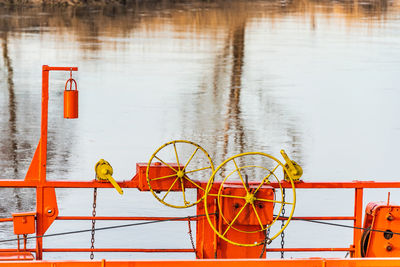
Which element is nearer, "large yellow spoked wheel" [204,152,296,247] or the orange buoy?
"large yellow spoked wheel" [204,152,296,247]

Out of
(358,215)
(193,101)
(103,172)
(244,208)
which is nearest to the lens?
(244,208)

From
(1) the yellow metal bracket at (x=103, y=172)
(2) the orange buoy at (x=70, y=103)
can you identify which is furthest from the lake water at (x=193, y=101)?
(2) the orange buoy at (x=70, y=103)

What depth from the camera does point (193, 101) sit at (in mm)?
23750

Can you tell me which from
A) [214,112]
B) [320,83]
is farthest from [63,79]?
[320,83]

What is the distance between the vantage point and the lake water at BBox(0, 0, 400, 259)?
13.8m

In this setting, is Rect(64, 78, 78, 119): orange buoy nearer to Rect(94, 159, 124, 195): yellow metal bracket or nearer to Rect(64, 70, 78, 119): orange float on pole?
Rect(64, 70, 78, 119): orange float on pole

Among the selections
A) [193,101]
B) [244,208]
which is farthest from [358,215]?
[193,101]

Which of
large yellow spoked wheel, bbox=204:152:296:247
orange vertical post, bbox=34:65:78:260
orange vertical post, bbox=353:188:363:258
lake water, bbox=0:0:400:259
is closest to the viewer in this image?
large yellow spoked wheel, bbox=204:152:296:247

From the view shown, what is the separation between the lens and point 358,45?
3675cm

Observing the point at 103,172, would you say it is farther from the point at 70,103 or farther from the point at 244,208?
the point at 244,208

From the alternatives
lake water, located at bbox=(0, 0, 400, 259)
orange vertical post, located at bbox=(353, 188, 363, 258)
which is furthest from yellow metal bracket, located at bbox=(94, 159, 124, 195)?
lake water, located at bbox=(0, 0, 400, 259)

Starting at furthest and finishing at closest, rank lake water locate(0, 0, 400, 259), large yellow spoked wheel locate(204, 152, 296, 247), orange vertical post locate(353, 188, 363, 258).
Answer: lake water locate(0, 0, 400, 259), orange vertical post locate(353, 188, 363, 258), large yellow spoked wheel locate(204, 152, 296, 247)

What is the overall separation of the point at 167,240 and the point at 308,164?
6.01 meters

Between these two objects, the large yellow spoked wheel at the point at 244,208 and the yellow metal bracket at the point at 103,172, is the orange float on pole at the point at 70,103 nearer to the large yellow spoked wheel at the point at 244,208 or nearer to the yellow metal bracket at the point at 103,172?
the yellow metal bracket at the point at 103,172
